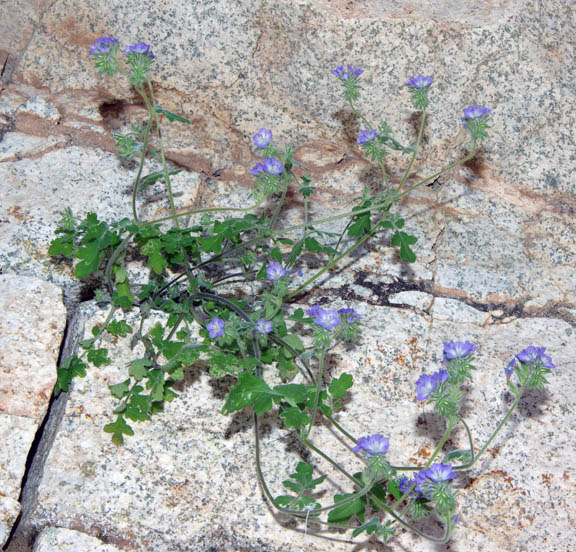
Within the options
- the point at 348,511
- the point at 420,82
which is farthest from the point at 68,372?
the point at 420,82

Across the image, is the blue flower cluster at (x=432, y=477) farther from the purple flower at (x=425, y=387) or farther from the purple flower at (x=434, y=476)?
the purple flower at (x=425, y=387)

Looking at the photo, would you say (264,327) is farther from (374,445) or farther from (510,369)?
(510,369)

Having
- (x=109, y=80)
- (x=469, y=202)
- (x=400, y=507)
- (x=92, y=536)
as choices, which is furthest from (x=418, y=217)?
(x=92, y=536)

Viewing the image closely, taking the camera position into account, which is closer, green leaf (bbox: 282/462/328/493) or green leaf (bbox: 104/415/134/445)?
green leaf (bbox: 282/462/328/493)

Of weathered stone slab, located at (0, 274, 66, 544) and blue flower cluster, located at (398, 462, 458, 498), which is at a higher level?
blue flower cluster, located at (398, 462, 458, 498)

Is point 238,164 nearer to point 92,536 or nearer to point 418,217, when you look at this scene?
point 418,217

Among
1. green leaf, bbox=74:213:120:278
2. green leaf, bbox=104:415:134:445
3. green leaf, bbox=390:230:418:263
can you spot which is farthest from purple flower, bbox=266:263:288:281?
green leaf, bbox=104:415:134:445

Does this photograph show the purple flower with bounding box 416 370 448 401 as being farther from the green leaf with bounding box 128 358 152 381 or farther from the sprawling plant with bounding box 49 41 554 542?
the green leaf with bounding box 128 358 152 381
